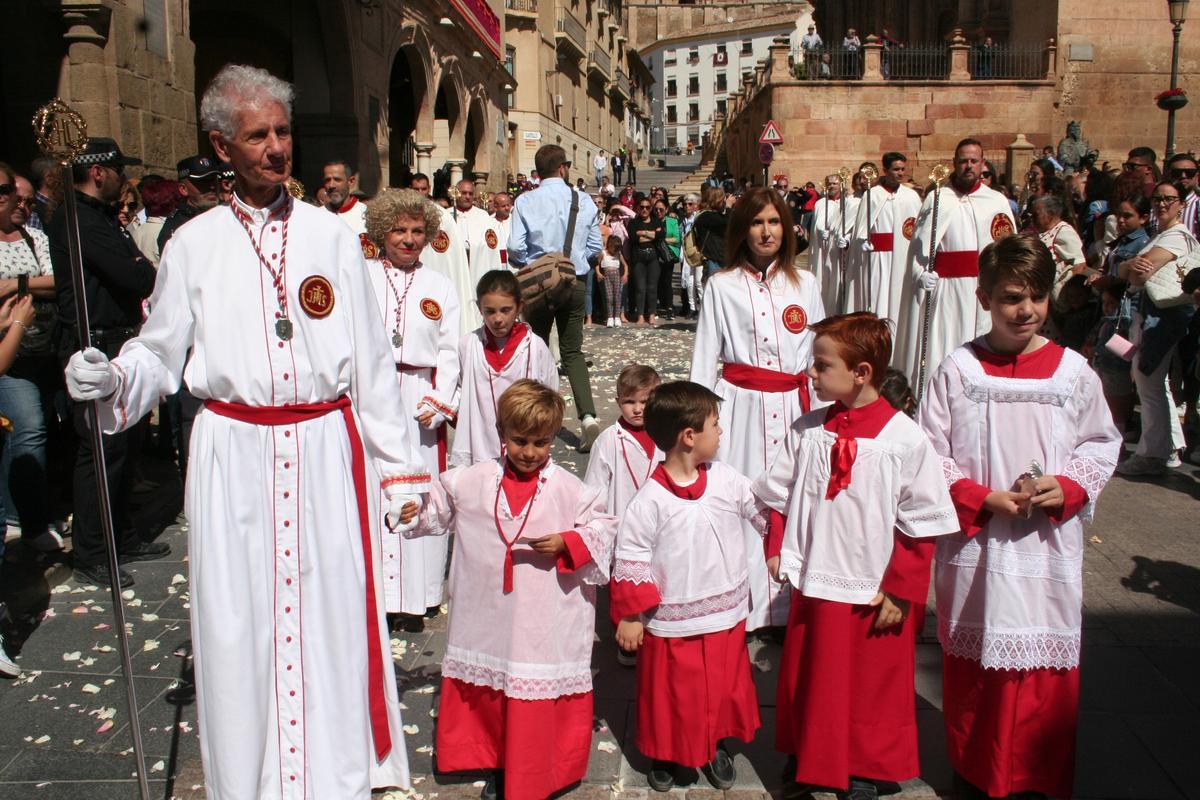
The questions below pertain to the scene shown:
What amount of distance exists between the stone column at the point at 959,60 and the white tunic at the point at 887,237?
64.9 feet

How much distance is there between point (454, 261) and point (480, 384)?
4943 millimetres

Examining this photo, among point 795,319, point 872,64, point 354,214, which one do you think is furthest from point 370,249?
point 872,64

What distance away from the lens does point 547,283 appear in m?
8.14

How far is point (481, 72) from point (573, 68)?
69.4 ft

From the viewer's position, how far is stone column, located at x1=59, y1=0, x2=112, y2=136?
8.52 metres

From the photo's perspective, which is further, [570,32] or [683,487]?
[570,32]

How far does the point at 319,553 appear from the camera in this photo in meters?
2.96

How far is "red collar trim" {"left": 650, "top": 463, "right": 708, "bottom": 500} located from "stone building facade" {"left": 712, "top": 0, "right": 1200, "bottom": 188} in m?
26.1

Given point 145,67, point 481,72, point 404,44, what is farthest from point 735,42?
point 145,67

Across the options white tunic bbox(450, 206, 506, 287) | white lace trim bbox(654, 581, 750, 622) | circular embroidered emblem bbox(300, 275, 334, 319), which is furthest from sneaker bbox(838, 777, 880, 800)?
white tunic bbox(450, 206, 506, 287)

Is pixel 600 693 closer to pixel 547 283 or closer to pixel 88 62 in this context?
pixel 547 283

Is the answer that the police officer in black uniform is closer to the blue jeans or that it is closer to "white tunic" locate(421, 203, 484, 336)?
the blue jeans

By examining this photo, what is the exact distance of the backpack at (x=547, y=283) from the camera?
814 cm

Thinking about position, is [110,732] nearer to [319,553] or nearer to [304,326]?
[319,553]
